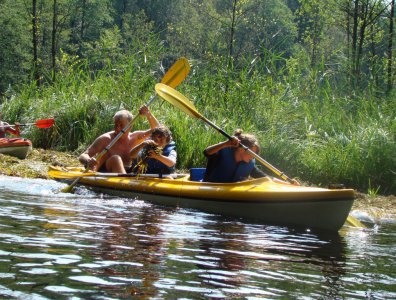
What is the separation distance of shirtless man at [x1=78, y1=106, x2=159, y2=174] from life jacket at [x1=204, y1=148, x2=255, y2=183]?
1548 millimetres

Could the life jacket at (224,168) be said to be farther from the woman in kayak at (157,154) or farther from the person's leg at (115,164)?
the person's leg at (115,164)

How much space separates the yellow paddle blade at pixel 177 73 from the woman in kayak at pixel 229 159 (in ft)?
9.92

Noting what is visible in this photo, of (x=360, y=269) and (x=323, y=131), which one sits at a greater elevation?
(x=323, y=131)

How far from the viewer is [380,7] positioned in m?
13.6

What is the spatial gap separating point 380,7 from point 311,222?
8.65 meters

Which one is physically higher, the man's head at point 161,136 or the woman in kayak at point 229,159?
the man's head at point 161,136

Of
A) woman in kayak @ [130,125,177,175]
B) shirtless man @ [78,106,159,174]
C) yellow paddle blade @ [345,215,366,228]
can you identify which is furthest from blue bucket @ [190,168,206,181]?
yellow paddle blade @ [345,215,366,228]

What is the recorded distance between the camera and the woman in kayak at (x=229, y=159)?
693 cm

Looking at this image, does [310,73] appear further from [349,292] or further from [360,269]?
[349,292]

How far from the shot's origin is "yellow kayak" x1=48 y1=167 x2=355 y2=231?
5965mm

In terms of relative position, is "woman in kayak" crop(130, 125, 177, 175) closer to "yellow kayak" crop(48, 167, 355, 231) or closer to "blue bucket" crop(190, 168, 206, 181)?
"yellow kayak" crop(48, 167, 355, 231)

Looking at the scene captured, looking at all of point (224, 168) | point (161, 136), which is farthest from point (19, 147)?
point (224, 168)

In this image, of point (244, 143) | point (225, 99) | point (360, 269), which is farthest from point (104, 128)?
point (360, 269)

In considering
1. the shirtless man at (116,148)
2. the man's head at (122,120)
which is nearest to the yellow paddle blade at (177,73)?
the shirtless man at (116,148)
